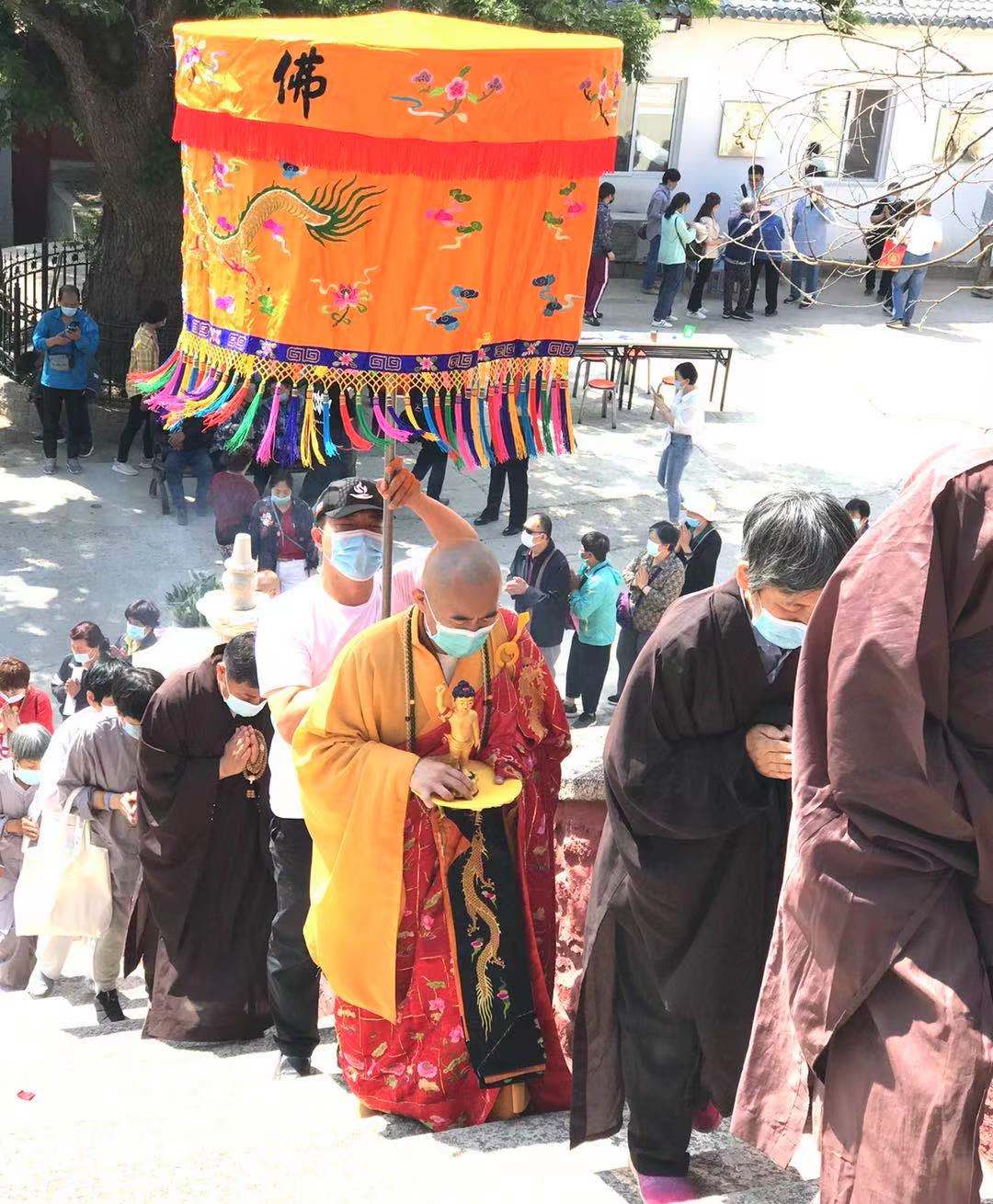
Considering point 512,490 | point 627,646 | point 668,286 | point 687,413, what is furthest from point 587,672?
point 668,286

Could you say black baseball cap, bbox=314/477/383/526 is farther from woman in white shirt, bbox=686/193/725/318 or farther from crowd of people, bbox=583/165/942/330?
woman in white shirt, bbox=686/193/725/318

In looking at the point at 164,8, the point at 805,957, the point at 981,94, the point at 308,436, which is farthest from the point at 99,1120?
the point at 164,8

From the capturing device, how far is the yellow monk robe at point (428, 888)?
410cm

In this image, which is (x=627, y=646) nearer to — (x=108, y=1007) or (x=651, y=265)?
(x=108, y=1007)

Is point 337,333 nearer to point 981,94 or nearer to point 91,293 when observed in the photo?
point 981,94

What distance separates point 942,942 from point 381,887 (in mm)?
1903

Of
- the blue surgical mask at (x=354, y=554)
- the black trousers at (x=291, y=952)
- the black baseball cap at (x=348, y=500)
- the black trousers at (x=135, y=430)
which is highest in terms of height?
the black baseball cap at (x=348, y=500)

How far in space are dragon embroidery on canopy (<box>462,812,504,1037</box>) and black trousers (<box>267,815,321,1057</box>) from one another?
73 centimetres

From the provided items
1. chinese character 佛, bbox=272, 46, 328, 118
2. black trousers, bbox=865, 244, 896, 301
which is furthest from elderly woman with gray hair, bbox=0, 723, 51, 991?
black trousers, bbox=865, 244, 896, 301

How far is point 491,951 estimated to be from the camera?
429 centimetres

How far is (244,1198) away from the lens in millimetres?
3455

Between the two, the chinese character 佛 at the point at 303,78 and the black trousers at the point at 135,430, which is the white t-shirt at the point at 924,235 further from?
the chinese character 佛 at the point at 303,78

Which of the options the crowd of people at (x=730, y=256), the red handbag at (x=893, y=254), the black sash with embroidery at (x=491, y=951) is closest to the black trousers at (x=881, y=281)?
the crowd of people at (x=730, y=256)

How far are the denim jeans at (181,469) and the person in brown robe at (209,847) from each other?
726 centimetres
